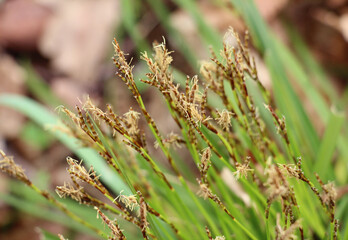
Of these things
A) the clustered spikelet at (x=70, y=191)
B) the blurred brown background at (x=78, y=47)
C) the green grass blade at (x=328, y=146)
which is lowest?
the clustered spikelet at (x=70, y=191)

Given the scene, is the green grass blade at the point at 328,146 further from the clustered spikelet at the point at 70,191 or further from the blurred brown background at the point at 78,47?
the blurred brown background at the point at 78,47

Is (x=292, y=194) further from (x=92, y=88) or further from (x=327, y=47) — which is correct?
(x=92, y=88)

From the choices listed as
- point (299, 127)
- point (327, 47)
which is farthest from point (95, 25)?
point (299, 127)

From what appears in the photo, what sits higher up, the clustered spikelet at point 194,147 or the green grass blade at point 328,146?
the green grass blade at point 328,146

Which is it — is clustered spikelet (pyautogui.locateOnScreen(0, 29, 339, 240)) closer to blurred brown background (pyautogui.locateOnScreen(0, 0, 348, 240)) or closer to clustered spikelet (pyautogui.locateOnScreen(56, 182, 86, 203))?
clustered spikelet (pyautogui.locateOnScreen(56, 182, 86, 203))

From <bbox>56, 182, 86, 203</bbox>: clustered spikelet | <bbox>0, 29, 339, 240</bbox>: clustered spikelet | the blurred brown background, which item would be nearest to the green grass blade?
<bbox>0, 29, 339, 240</bbox>: clustered spikelet

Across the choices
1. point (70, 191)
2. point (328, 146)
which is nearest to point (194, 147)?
point (70, 191)

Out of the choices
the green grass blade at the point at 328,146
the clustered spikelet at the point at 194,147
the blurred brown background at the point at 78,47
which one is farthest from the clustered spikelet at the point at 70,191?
the blurred brown background at the point at 78,47

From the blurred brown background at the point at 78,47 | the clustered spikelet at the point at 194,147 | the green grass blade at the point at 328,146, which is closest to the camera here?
the clustered spikelet at the point at 194,147
